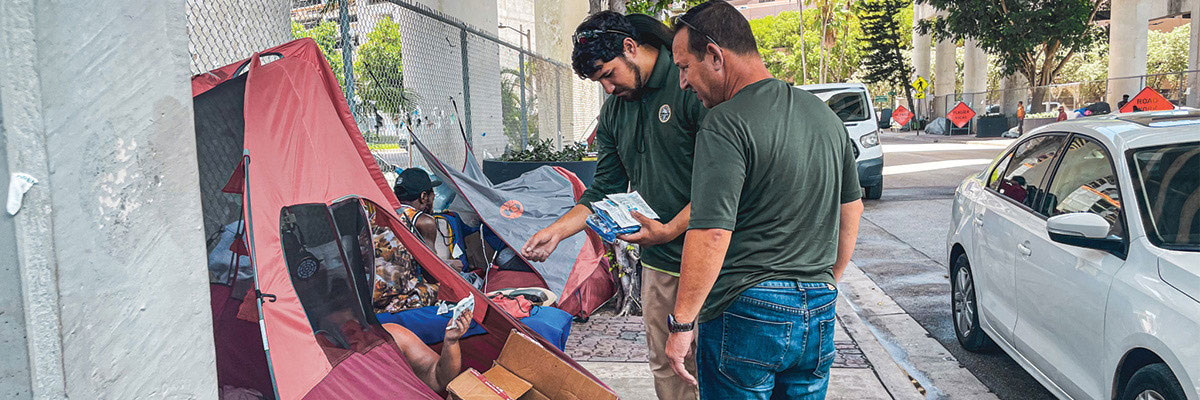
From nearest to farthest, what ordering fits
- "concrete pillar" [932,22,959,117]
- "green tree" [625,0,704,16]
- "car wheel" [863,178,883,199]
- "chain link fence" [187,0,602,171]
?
"chain link fence" [187,0,602,171] → "green tree" [625,0,704,16] → "car wheel" [863,178,883,199] → "concrete pillar" [932,22,959,117]

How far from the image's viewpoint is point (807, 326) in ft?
7.45

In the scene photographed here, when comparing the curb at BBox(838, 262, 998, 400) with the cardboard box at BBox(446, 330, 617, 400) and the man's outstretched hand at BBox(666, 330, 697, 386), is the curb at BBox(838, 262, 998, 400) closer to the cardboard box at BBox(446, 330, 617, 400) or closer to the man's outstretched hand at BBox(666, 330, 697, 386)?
the cardboard box at BBox(446, 330, 617, 400)

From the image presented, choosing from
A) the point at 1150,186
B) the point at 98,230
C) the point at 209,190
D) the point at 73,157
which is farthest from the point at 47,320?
the point at 1150,186

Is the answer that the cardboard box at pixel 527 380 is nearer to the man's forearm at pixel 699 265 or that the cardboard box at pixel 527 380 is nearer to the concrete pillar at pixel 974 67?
the man's forearm at pixel 699 265

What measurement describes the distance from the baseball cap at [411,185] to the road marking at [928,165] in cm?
1394

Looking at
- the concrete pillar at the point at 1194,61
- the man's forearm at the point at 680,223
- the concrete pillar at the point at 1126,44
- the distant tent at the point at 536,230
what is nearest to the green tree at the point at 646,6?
the distant tent at the point at 536,230

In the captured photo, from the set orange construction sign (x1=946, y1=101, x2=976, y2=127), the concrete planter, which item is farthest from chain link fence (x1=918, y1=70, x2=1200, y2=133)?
the concrete planter

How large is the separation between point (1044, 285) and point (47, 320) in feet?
12.2

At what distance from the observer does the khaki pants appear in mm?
2916

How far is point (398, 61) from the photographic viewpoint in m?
6.86

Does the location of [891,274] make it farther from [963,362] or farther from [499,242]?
[499,242]

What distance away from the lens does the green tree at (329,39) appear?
5734 mm

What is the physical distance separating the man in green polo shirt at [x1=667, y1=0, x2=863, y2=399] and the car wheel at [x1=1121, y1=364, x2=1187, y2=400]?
4.23 feet

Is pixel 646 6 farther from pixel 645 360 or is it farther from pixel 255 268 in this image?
pixel 255 268
